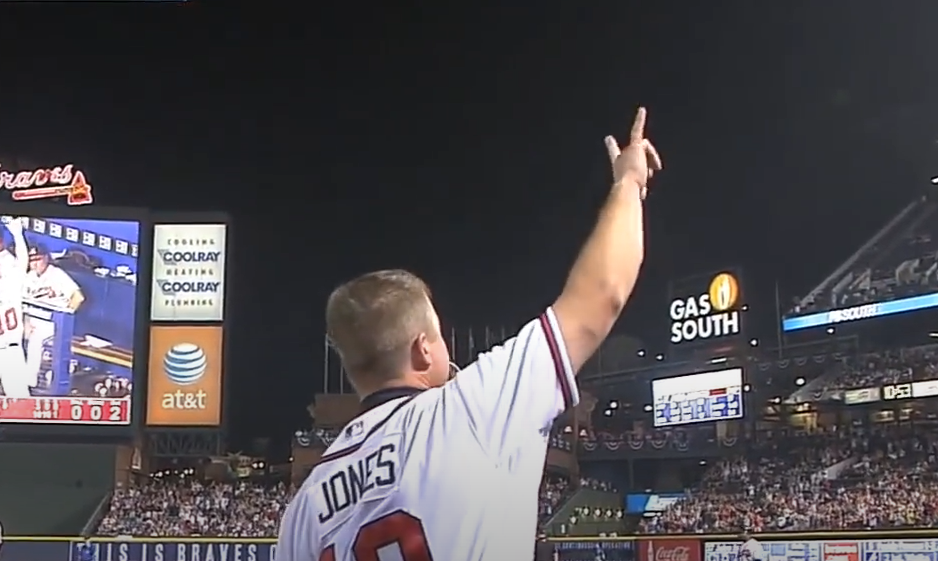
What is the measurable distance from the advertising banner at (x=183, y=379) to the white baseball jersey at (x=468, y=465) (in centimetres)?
1003

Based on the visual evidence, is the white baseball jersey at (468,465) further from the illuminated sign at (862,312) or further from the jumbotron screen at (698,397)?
the jumbotron screen at (698,397)

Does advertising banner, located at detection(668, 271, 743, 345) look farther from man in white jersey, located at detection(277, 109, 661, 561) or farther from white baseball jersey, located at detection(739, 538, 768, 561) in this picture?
man in white jersey, located at detection(277, 109, 661, 561)

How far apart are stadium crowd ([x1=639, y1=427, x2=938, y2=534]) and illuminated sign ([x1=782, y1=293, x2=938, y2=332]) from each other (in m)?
1.18

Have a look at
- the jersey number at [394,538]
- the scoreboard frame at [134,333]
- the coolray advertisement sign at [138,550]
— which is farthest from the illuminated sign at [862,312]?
the jersey number at [394,538]

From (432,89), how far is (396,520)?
35.1 feet

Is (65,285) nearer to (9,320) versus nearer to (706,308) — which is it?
(9,320)

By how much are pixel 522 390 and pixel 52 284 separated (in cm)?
989

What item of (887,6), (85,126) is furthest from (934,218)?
(85,126)

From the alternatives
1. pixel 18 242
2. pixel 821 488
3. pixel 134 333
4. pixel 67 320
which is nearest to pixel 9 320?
pixel 67 320

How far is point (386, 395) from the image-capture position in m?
0.91

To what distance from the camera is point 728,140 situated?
37.3ft

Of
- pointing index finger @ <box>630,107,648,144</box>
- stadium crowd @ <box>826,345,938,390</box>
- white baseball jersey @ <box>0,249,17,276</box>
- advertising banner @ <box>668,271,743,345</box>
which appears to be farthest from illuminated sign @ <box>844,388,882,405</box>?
pointing index finger @ <box>630,107,648,144</box>

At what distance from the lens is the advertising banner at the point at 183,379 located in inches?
417

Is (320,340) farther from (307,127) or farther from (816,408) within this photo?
(816,408)
